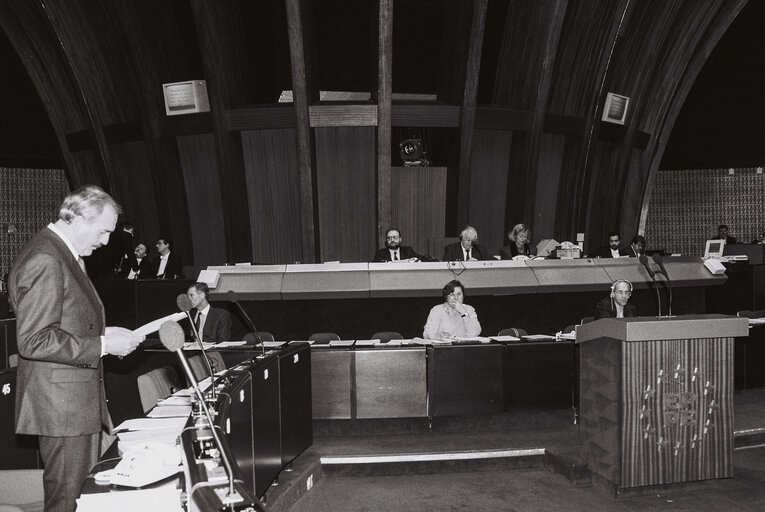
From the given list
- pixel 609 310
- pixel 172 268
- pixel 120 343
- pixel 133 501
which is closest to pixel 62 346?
pixel 120 343

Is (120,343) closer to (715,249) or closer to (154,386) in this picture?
(154,386)

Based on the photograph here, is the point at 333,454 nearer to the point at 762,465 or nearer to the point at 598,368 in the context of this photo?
the point at 598,368

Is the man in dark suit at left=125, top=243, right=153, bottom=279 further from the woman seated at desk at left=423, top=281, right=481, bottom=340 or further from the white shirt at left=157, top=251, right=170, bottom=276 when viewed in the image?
the woman seated at desk at left=423, top=281, right=481, bottom=340

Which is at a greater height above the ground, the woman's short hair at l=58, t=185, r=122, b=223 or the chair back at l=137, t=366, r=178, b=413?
the woman's short hair at l=58, t=185, r=122, b=223

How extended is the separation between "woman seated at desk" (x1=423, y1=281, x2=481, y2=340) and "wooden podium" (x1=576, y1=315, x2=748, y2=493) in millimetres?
2096

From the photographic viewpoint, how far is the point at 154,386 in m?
3.40

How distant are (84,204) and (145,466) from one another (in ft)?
3.52

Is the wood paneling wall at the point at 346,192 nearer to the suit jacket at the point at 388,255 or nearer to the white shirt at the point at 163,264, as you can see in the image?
the suit jacket at the point at 388,255

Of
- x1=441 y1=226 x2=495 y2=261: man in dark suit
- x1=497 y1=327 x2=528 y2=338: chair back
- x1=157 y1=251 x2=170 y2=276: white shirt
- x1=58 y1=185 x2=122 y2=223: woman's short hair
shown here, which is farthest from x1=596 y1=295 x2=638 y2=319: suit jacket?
x1=157 y1=251 x2=170 y2=276: white shirt

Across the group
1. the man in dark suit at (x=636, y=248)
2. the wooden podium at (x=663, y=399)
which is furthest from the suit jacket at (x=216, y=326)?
the man in dark suit at (x=636, y=248)

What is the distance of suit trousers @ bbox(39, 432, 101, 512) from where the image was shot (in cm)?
231

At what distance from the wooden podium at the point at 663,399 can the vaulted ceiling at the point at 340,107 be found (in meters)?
6.62

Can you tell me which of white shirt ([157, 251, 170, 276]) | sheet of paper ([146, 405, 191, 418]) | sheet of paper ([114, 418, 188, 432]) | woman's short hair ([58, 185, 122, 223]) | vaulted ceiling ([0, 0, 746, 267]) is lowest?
white shirt ([157, 251, 170, 276])

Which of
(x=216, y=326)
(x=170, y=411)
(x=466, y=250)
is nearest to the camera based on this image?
(x=170, y=411)
